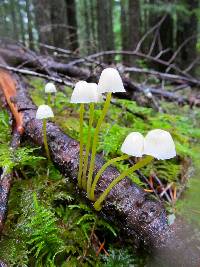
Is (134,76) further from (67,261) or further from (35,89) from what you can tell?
(67,261)

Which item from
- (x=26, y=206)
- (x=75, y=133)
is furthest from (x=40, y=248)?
(x=75, y=133)

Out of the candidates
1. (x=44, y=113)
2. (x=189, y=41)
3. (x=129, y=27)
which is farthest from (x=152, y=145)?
(x=189, y=41)

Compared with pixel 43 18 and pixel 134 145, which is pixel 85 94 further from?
pixel 43 18

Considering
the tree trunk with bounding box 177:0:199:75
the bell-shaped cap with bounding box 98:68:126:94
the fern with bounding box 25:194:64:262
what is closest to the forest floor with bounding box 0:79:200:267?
the fern with bounding box 25:194:64:262

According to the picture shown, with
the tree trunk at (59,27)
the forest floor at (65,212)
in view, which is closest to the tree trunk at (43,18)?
the tree trunk at (59,27)

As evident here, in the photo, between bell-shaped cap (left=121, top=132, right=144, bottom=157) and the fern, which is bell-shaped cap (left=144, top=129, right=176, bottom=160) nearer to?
bell-shaped cap (left=121, top=132, right=144, bottom=157)

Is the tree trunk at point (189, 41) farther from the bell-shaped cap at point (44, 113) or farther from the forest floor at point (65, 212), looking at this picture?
the bell-shaped cap at point (44, 113)
